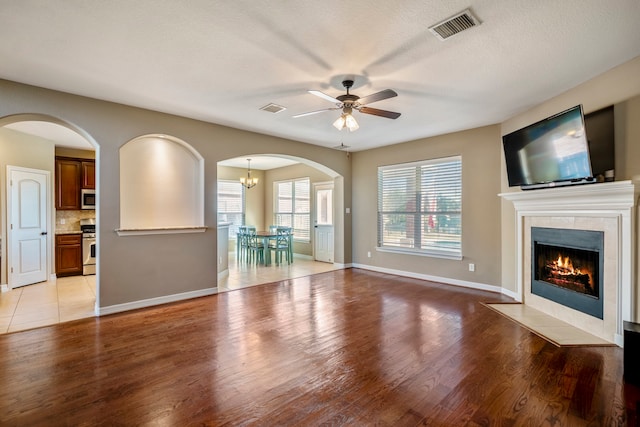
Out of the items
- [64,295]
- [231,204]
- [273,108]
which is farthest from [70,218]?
[273,108]

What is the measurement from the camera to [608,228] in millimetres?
3156

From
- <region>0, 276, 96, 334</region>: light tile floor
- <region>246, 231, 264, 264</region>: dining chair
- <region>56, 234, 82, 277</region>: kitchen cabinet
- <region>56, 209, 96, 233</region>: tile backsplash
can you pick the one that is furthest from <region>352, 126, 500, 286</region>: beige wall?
<region>56, 209, 96, 233</region>: tile backsplash

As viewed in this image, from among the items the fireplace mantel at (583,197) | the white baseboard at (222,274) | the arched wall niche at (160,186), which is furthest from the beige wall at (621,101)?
the white baseboard at (222,274)

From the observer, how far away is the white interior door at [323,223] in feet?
26.7

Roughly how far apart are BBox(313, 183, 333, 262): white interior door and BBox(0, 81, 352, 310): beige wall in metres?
3.45

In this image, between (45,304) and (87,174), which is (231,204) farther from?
(45,304)

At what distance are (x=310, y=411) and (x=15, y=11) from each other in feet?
11.3

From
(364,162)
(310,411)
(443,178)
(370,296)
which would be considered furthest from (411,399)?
(364,162)

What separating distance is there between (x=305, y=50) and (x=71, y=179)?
20.6 feet

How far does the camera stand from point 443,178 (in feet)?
18.9

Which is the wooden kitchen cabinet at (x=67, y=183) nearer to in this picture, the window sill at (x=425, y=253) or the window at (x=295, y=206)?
the window at (x=295, y=206)

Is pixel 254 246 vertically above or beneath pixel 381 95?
beneath

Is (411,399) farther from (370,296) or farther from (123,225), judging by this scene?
(123,225)

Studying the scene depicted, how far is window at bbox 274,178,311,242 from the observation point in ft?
29.4
